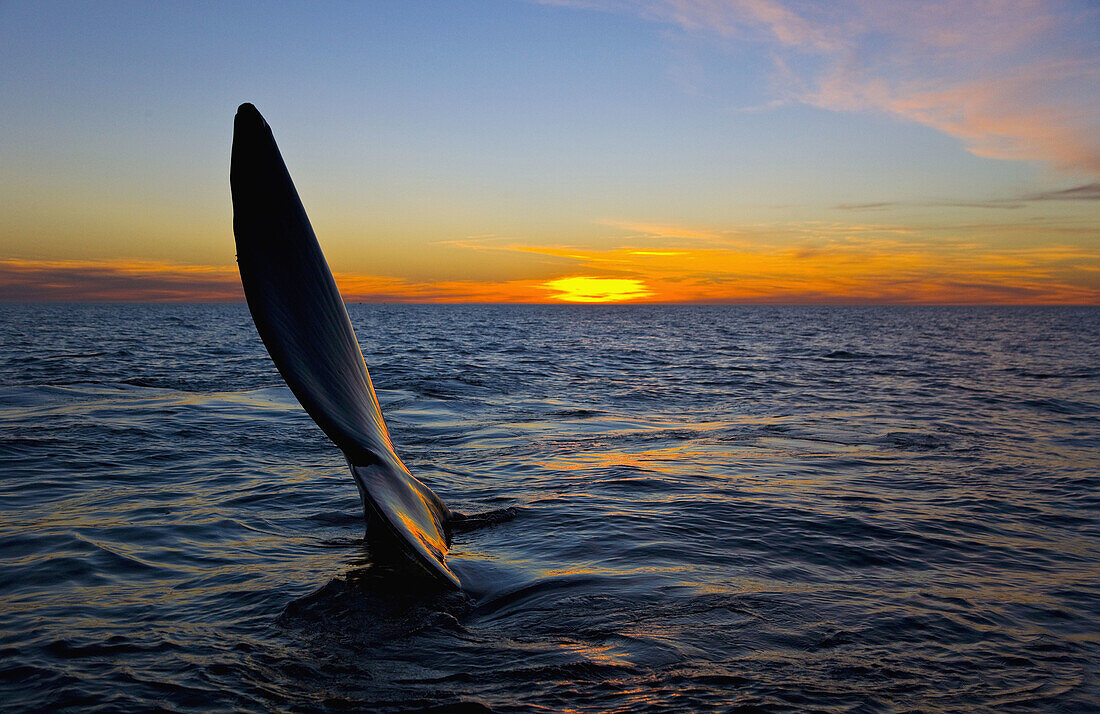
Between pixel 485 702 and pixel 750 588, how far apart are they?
7.16ft

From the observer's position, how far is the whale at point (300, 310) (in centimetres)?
273

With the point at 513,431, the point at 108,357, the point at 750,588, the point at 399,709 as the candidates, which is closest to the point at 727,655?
the point at 750,588

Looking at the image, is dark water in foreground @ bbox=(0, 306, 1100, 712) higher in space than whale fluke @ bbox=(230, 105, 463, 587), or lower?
lower

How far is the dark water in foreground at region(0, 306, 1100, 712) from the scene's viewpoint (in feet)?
11.0

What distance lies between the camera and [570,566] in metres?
5.11

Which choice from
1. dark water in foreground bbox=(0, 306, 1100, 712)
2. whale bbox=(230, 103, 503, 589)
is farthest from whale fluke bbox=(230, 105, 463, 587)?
dark water in foreground bbox=(0, 306, 1100, 712)

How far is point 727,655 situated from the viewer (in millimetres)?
3664

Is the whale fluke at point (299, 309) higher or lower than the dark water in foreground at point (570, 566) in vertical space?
higher

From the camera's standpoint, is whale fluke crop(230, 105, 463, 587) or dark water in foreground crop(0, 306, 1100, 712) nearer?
whale fluke crop(230, 105, 463, 587)

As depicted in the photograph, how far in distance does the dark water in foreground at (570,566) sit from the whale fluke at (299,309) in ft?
2.92

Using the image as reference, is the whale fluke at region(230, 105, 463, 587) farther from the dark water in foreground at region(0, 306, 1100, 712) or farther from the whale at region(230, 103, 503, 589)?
the dark water in foreground at region(0, 306, 1100, 712)

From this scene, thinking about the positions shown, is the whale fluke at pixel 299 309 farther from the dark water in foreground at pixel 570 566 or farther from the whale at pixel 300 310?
the dark water in foreground at pixel 570 566

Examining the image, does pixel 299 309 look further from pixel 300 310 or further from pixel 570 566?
pixel 570 566

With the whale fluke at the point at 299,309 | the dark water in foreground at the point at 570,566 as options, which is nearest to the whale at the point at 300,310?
the whale fluke at the point at 299,309
